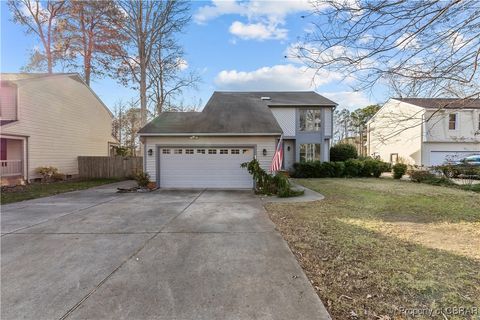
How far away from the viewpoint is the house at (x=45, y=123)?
13.5 m

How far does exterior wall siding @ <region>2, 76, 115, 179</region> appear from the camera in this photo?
46.2ft

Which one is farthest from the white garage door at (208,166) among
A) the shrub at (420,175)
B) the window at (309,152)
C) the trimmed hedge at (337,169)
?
the shrub at (420,175)

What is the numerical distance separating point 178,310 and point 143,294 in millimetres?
565

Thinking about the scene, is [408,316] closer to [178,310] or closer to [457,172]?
[178,310]

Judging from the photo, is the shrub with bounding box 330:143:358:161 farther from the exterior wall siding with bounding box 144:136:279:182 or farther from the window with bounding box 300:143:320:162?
the exterior wall siding with bounding box 144:136:279:182

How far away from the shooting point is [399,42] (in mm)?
3939

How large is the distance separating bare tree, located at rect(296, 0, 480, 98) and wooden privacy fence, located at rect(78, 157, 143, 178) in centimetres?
1637

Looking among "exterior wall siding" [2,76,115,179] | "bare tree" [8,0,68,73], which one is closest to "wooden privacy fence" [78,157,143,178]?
"exterior wall siding" [2,76,115,179]

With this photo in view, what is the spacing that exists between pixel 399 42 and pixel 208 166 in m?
9.31

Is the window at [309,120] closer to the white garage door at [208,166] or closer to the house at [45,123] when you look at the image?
the white garage door at [208,166]

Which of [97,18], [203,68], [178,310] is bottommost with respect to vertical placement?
[178,310]

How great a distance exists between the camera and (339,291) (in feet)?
10.1

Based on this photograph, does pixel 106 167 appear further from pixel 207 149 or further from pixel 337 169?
pixel 337 169

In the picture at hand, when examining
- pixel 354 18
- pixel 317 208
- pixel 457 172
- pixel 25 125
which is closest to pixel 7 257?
pixel 354 18
